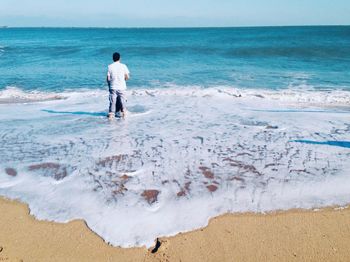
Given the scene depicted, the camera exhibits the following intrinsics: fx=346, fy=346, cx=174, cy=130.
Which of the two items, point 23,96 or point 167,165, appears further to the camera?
point 23,96

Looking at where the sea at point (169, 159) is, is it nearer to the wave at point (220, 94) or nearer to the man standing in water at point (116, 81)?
the wave at point (220, 94)

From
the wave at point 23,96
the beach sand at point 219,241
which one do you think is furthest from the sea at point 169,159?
the wave at point 23,96

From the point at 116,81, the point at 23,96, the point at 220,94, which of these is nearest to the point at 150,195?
the point at 116,81

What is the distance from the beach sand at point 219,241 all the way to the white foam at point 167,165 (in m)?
0.17

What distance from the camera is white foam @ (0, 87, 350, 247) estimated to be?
4.24 metres

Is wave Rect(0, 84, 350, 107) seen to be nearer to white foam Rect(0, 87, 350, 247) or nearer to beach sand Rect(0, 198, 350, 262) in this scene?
white foam Rect(0, 87, 350, 247)

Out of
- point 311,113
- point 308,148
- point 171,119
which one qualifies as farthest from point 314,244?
point 311,113

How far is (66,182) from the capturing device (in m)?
5.02

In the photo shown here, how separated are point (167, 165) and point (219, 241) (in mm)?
2069

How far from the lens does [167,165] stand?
18.1 ft

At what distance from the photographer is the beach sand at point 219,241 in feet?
11.2

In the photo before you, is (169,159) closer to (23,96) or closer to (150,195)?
(150,195)

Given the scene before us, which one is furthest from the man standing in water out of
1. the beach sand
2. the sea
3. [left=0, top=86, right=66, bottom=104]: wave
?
the beach sand

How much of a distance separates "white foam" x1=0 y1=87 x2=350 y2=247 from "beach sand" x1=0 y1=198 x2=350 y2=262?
0.57 feet
